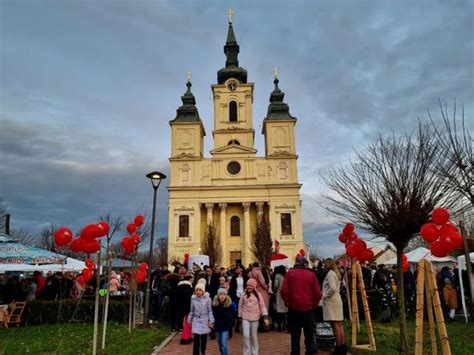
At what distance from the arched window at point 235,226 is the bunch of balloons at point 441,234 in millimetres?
43463

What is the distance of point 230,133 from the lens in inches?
2093

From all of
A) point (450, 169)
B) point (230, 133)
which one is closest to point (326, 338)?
point (450, 169)

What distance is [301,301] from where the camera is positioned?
7121mm

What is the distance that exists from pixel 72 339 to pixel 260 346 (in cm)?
527

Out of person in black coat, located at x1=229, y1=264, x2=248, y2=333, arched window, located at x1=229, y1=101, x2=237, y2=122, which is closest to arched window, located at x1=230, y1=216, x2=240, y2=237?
arched window, located at x1=229, y1=101, x2=237, y2=122

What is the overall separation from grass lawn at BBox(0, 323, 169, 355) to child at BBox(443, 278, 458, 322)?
9095 mm

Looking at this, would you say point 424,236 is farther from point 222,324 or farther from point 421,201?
point 222,324

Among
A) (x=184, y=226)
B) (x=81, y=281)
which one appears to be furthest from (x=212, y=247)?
(x=81, y=281)

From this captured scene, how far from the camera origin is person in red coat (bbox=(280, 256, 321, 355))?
7.15 meters

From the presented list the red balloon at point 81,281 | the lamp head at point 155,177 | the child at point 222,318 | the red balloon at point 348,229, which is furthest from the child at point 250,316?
the red balloon at point 81,281

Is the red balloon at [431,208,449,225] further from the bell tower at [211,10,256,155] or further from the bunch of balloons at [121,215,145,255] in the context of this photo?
the bell tower at [211,10,256,155]

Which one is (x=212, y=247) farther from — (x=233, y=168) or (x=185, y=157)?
(x=185, y=157)

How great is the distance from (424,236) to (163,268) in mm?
10955

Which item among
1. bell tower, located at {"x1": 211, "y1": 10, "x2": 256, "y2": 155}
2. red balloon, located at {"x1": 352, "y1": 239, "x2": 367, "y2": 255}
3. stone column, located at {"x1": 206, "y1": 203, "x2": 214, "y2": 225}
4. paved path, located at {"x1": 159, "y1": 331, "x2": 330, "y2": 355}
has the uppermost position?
bell tower, located at {"x1": 211, "y1": 10, "x2": 256, "y2": 155}
